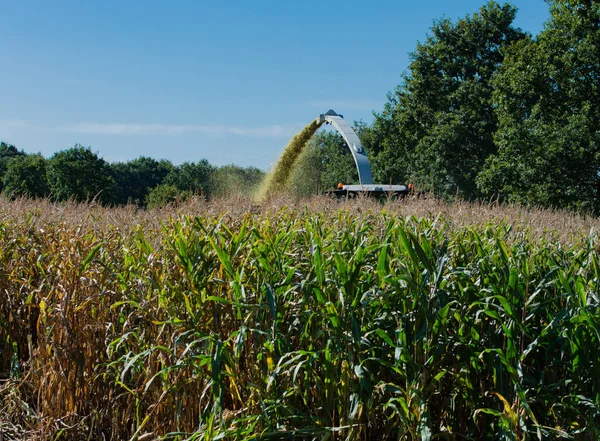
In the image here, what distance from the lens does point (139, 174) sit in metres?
63.5

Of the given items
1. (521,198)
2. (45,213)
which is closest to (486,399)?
(45,213)

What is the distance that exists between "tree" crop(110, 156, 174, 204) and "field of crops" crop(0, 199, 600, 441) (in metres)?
53.4

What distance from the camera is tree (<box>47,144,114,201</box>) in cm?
3722

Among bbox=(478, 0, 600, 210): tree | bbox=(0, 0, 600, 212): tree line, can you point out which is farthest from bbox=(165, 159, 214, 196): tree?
bbox=(478, 0, 600, 210): tree

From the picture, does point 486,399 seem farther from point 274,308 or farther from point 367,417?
point 274,308

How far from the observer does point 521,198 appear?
18828 mm

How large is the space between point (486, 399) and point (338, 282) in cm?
84

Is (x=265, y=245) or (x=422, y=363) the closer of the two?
(x=422, y=363)

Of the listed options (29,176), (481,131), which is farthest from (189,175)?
(481,131)

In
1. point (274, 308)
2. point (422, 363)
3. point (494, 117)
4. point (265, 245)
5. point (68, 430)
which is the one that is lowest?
point (68, 430)

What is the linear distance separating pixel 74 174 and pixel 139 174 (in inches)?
1034

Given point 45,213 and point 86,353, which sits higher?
point 45,213

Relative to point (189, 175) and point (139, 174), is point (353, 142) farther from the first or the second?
point (139, 174)

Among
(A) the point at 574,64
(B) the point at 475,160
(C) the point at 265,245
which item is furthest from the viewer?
(B) the point at 475,160
